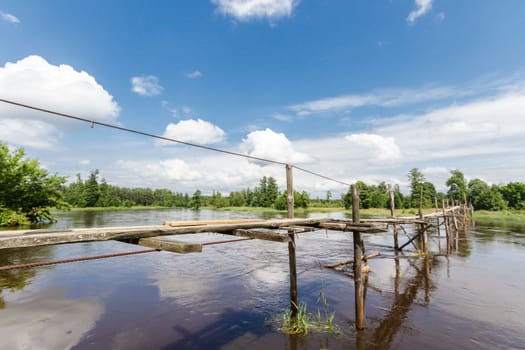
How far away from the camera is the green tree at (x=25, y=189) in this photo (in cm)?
2798

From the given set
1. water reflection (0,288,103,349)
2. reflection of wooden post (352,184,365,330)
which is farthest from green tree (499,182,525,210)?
water reflection (0,288,103,349)

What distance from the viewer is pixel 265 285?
12.8 meters

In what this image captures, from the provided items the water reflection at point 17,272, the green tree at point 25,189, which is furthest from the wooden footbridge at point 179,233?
the green tree at point 25,189

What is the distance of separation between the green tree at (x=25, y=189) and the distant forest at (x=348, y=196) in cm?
4410

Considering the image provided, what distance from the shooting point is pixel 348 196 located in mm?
Answer: 85938

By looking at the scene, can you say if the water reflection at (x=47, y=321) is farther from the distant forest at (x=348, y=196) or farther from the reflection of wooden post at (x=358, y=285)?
the distant forest at (x=348, y=196)

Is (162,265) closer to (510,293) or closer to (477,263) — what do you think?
(510,293)

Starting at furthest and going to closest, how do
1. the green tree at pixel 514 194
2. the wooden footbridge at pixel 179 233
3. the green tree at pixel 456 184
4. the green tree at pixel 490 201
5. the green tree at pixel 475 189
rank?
the green tree at pixel 456 184 < the green tree at pixel 475 189 < the green tree at pixel 514 194 < the green tree at pixel 490 201 < the wooden footbridge at pixel 179 233

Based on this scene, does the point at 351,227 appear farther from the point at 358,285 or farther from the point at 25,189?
the point at 25,189

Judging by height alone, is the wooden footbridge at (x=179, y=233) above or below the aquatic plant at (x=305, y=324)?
above

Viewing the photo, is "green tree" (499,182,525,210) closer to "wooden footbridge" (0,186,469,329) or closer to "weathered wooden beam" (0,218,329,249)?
"wooden footbridge" (0,186,469,329)

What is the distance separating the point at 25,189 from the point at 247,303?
34378 millimetres

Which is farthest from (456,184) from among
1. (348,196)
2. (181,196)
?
(181,196)

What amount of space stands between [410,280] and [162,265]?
1496 centimetres
